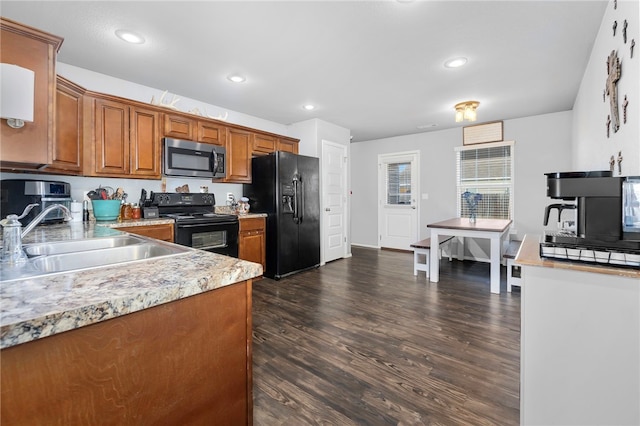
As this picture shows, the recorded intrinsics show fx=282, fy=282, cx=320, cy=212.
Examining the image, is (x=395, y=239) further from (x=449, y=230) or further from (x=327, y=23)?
A: (x=327, y=23)

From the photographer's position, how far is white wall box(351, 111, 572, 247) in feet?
14.7

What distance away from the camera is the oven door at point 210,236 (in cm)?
309

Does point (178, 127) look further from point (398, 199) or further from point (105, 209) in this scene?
point (398, 199)

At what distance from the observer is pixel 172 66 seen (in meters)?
2.81

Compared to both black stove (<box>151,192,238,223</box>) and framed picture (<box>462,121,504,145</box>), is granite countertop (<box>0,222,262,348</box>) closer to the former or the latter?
black stove (<box>151,192,238,223</box>)

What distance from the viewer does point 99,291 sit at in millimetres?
709

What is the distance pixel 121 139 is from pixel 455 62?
11.3ft

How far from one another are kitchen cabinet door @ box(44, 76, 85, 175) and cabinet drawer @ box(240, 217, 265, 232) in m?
1.74

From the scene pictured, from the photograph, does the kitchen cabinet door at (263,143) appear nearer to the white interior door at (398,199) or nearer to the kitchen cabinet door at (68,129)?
the kitchen cabinet door at (68,129)

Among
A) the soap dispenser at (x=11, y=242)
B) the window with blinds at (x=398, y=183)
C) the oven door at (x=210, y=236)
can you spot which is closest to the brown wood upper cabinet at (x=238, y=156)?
the oven door at (x=210, y=236)

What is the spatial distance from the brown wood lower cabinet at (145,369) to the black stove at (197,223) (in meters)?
2.47

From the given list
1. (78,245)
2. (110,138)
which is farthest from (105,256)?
(110,138)

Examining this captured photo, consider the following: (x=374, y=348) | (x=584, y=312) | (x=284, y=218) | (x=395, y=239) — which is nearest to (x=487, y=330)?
(x=374, y=348)

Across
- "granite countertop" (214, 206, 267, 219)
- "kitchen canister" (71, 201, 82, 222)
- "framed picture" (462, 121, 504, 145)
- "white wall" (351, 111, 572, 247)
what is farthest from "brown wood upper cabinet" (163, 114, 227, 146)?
"framed picture" (462, 121, 504, 145)
